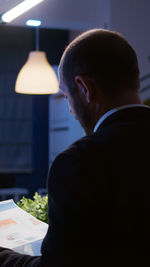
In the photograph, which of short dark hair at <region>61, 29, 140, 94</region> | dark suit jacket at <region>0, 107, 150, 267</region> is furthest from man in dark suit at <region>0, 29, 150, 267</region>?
short dark hair at <region>61, 29, 140, 94</region>

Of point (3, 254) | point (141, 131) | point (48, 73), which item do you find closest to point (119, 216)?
point (141, 131)

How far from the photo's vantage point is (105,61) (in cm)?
88

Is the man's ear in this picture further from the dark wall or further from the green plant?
the dark wall

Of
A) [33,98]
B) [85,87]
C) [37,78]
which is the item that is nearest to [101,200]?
[85,87]

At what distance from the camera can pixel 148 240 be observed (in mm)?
778

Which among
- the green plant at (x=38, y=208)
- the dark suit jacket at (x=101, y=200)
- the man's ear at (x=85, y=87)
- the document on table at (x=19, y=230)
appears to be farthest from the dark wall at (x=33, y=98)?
the dark suit jacket at (x=101, y=200)

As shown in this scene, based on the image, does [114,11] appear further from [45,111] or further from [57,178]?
[57,178]

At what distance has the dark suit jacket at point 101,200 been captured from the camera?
75 cm

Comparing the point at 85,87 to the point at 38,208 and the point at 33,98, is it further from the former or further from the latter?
the point at 33,98

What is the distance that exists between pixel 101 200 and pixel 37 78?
2.95m

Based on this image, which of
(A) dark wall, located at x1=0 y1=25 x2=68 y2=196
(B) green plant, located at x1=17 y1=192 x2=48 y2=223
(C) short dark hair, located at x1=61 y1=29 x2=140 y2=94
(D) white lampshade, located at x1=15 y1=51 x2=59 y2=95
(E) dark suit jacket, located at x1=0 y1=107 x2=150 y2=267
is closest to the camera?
(E) dark suit jacket, located at x1=0 y1=107 x2=150 y2=267

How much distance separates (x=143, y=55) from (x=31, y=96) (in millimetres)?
2535

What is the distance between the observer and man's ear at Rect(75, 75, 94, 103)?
35.0 inches

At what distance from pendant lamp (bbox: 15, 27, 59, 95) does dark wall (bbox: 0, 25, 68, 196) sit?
7.23 feet
